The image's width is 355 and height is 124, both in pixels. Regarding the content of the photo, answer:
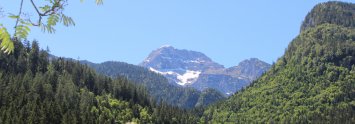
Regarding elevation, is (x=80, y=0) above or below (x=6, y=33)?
above

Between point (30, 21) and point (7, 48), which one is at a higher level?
point (30, 21)

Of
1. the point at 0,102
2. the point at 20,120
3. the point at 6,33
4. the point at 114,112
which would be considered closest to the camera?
the point at 6,33

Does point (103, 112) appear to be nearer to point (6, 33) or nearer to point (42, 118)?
point (42, 118)

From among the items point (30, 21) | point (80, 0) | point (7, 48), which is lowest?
point (7, 48)

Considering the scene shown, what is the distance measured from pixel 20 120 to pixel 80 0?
4939 inches

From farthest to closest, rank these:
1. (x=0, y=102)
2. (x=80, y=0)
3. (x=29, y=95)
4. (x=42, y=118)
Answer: (x=29, y=95), (x=0, y=102), (x=42, y=118), (x=80, y=0)

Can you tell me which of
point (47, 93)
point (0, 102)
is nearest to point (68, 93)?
point (47, 93)

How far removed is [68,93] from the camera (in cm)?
19775

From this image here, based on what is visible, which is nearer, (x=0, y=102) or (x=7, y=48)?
(x=7, y=48)

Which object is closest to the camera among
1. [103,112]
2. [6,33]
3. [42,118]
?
[6,33]

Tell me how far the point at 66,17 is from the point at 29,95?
17233 cm

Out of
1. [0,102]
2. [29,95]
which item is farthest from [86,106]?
[0,102]

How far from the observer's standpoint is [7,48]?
5949mm

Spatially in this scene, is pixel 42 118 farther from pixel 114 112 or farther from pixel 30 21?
pixel 30 21
